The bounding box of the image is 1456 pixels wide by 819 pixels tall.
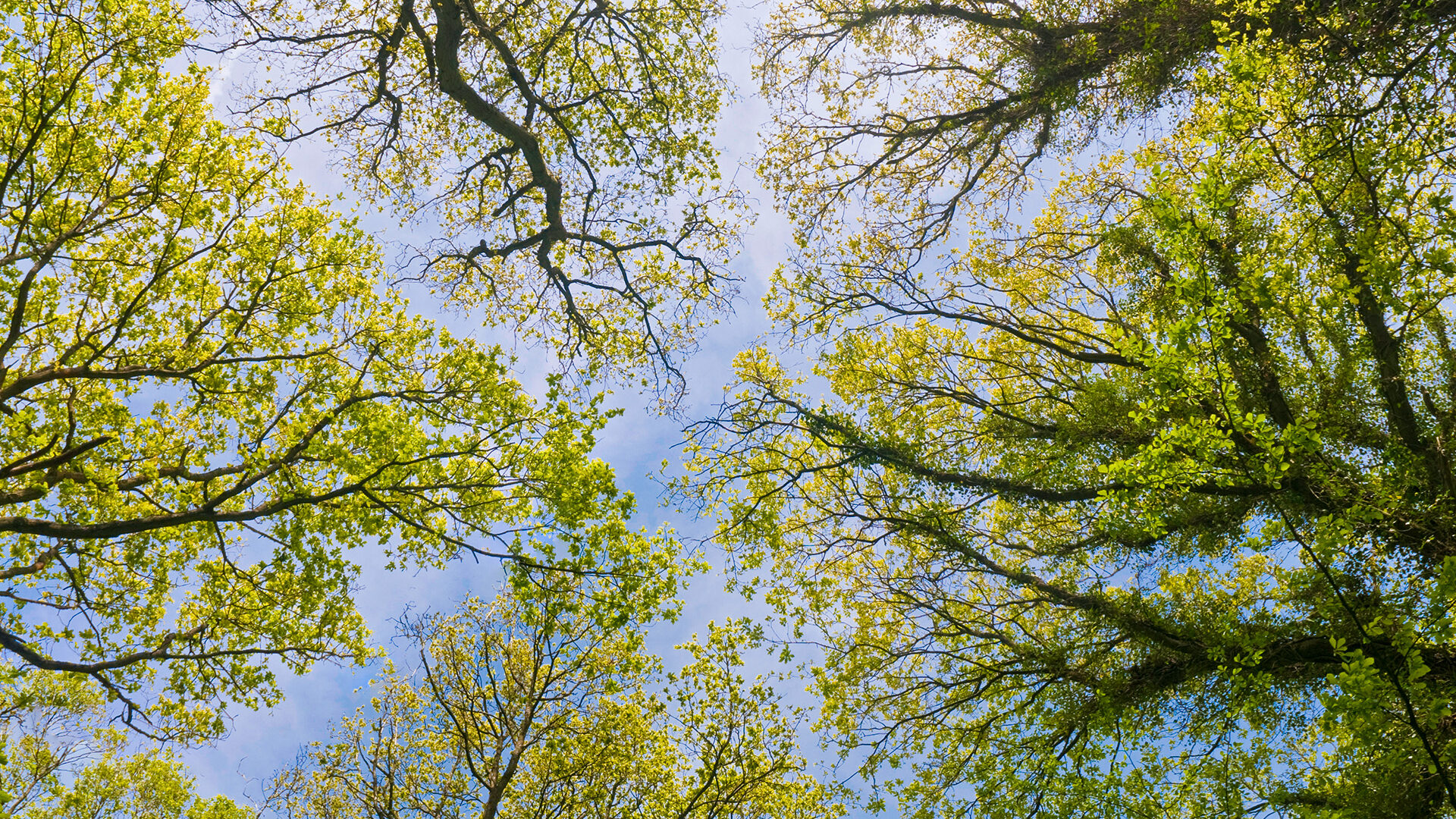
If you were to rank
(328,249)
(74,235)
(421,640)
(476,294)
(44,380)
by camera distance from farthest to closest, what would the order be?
(476,294) < (421,640) < (328,249) < (74,235) < (44,380)

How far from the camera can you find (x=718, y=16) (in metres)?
13.0

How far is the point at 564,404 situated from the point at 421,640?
5.08 meters

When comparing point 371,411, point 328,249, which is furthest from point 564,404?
point 328,249

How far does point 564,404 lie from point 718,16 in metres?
7.93

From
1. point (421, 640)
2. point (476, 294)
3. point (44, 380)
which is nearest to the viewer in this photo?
point (44, 380)

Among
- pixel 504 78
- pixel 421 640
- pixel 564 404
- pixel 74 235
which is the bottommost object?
pixel 421 640

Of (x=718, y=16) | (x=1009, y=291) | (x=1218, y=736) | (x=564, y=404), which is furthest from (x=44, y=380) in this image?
(x=1218, y=736)

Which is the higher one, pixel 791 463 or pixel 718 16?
pixel 718 16

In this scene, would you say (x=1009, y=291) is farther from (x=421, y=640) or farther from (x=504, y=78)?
(x=421, y=640)

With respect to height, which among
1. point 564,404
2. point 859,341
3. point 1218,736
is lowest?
point 1218,736

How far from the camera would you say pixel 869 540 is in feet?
37.9

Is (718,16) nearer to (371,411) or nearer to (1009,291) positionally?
(1009,291)

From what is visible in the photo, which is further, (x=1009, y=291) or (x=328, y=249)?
(x=1009, y=291)

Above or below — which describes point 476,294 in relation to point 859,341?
above
